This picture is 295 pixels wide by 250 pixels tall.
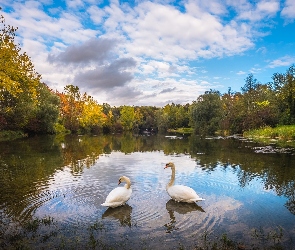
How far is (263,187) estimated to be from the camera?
39.9 feet

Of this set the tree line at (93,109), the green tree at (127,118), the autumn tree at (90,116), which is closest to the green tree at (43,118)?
the tree line at (93,109)

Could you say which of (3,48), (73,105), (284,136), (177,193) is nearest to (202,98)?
(284,136)

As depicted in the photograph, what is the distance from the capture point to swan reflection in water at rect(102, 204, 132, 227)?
26.0 feet

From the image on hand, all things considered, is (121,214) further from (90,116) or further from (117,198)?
(90,116)

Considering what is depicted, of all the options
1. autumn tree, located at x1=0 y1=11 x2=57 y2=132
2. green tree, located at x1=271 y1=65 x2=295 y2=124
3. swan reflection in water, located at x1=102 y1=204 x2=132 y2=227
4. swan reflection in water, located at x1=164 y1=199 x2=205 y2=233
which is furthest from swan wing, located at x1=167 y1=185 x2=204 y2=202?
green tree, located at x1=271 y1=65 x2=295 y2=124

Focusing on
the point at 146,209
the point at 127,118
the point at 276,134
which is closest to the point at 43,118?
the point at 276,134

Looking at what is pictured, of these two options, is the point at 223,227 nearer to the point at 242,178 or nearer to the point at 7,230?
the point at 7,230

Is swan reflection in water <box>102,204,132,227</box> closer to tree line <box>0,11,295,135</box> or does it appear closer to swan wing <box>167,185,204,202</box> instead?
swan wing <box>167,185,204,202</box>

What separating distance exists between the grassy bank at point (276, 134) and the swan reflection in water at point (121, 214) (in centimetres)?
2934

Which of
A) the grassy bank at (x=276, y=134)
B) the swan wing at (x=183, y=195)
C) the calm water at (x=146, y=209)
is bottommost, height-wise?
the calm water at (x=146, y=209)

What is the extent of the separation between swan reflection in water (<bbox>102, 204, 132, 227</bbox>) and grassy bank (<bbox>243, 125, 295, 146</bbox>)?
96.2ft

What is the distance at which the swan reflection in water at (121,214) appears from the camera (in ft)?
26.0

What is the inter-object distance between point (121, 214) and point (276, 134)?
132ft

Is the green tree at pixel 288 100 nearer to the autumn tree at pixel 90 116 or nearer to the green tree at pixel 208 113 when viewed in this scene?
the green tree at pixel 208 113
